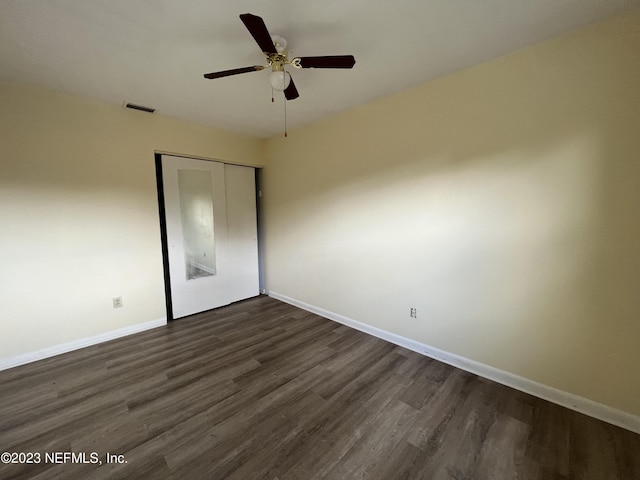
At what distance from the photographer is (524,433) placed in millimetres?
1577

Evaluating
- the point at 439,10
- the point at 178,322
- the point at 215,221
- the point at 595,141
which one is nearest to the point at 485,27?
the point at 439,10

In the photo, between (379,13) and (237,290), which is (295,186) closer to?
(237,290)

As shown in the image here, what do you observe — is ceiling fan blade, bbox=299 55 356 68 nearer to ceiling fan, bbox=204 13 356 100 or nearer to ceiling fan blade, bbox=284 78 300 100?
ceiling fan, bbox=204 13 356 100

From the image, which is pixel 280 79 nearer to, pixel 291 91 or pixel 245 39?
pixel 291 91

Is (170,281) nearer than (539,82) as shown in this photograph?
No

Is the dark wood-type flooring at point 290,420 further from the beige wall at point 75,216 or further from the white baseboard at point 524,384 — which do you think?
the beige wall at point 75,216

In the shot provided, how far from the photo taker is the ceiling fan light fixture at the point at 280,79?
1640 millimetres

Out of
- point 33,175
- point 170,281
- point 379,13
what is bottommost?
point 170,281

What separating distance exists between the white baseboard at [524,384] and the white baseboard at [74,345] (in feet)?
8.55

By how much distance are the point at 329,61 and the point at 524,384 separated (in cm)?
273

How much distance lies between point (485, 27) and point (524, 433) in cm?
261

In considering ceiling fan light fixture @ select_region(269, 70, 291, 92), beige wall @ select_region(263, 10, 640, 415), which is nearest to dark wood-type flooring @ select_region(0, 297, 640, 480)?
beige wall @ select_region(263, 10, 640, 415)

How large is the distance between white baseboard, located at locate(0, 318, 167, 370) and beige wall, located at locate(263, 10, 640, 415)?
101 inches

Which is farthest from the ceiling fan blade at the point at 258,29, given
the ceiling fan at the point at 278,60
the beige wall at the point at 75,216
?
the beige wall at the point at 75,216
